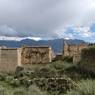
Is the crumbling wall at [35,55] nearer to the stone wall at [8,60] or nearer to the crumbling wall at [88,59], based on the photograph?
the stone wall at [8,60]

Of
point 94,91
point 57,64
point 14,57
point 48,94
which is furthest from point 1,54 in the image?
point 94,91

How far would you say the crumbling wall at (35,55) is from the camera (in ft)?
173

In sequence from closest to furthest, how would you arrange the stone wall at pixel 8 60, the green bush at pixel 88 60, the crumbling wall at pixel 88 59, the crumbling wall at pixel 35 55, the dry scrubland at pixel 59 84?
the dry scrubland at pixel 59 84, the green bush at pixel 88 60, the crumbling wall at pixel 88 59, the stone wall at pixel 8 60, the crumbling wall at pixel 35 55

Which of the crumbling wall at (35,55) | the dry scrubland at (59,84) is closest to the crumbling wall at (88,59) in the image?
the dry scrubland at (59,84)

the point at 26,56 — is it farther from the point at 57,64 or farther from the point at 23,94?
the point at 23,94

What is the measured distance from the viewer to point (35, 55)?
5316 cm

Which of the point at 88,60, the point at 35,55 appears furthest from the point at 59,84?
the point at 35,55

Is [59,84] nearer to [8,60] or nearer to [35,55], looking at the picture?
[8,60]

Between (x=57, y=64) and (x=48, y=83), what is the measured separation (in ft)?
75.9

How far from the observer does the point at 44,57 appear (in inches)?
2078

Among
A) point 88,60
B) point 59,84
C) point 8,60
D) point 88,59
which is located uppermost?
point 88,59

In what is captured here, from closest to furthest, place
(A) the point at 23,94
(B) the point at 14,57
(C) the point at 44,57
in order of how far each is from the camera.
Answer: (A) the point at 23,94
(B) the point at 14,57
(C) the point at 44,57

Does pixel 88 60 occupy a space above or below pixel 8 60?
above

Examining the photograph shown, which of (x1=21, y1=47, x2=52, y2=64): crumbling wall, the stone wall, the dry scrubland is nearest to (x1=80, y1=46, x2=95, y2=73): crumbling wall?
the dry scrubland
